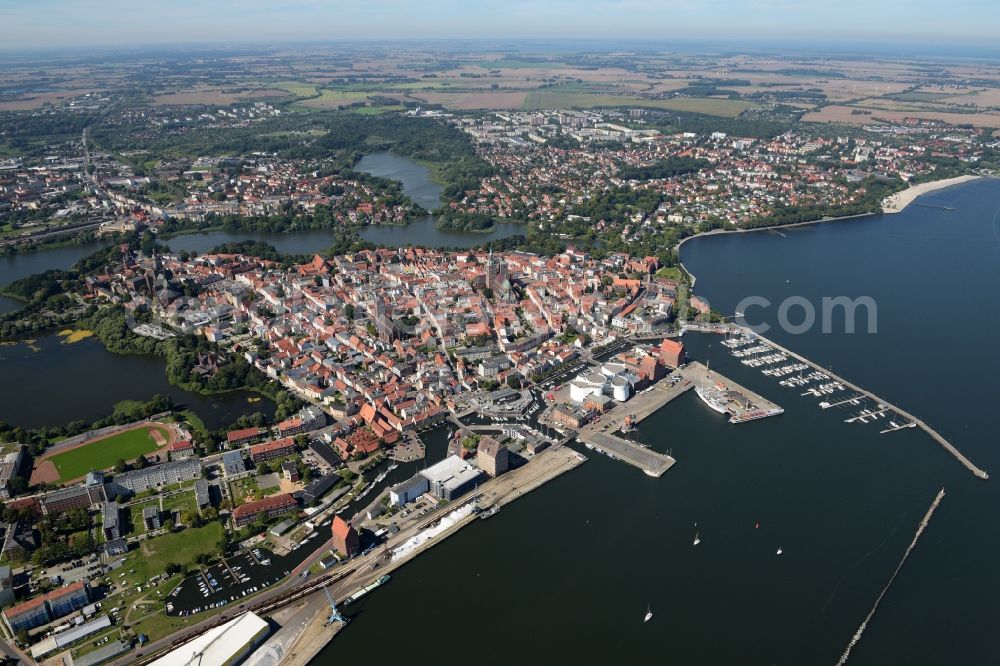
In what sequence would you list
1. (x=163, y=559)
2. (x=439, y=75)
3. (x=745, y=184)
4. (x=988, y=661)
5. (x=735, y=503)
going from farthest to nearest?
(x=439, y=75) < (x=745, y=184) < (x=735, y=503) < (x=163, y=559) < (x=988, y=661)

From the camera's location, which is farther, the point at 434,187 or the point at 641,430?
the point at 434,187

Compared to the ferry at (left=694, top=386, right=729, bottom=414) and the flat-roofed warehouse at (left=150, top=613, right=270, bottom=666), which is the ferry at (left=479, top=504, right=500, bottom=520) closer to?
the flat-roofed warehouse at (left=150, top=613, right=270, bottom=666)

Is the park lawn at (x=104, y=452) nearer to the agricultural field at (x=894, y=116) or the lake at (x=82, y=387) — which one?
the lake at (x=82, y=387)

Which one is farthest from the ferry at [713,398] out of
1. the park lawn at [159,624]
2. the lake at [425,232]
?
the lake at [425,232]

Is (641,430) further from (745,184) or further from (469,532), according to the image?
(745,184)

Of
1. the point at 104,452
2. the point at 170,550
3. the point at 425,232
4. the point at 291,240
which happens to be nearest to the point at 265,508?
the point at 170,550

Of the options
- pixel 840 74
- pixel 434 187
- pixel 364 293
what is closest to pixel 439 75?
pixel 840 74

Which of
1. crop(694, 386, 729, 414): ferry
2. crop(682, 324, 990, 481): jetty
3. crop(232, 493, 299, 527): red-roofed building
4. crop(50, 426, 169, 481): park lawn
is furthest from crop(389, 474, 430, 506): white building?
crop(682, 324, 990, 481): jetty
